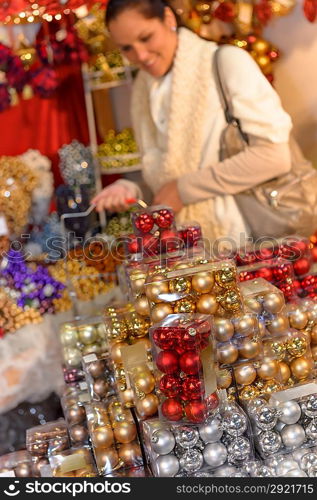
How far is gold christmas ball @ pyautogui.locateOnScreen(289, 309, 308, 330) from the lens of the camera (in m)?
1.33

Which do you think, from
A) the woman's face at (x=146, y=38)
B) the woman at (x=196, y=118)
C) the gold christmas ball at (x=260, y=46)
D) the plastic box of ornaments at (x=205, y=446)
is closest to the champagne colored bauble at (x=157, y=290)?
the plastic box of ornaments at (x=205, y=446)

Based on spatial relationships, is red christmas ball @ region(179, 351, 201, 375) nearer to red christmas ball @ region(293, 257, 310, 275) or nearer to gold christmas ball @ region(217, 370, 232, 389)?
gold christmas ball @ region(217, 370, 232, 389)

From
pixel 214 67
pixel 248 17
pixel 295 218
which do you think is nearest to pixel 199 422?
pixel 295 218

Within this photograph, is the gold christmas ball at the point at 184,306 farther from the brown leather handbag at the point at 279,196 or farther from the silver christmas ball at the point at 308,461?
the brown leather handbag at the point at 279,196

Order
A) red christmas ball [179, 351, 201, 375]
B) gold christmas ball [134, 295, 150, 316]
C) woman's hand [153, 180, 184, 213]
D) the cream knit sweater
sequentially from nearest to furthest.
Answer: red christmas ball [179, 351, 201, 375], gold christmas ball [134, 295, 150, 316], the cream knit sweater, woman's hand [153, 180, 184, 213]

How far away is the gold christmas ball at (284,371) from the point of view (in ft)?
4.11

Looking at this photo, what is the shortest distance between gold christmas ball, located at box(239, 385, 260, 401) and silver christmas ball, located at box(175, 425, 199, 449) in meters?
0.13

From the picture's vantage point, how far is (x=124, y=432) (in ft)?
4.14

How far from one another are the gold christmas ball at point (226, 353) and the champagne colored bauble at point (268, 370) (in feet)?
0.21

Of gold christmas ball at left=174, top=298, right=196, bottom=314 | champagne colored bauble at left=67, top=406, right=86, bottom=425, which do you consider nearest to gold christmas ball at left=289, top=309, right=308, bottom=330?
gold christmas ball at left=174, top=298, right=196, bottom=314

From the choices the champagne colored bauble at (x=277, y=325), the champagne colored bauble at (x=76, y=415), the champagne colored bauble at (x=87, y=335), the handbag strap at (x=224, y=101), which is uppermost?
the handbag strap at (x=224, y=101)

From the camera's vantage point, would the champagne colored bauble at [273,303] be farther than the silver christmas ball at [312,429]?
Yes

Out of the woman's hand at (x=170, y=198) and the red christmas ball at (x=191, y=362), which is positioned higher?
the red christmas ball at (x=191, y=362)

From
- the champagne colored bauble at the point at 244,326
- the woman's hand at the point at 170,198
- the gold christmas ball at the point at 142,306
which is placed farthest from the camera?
the woman's hand at the point at 170,198
